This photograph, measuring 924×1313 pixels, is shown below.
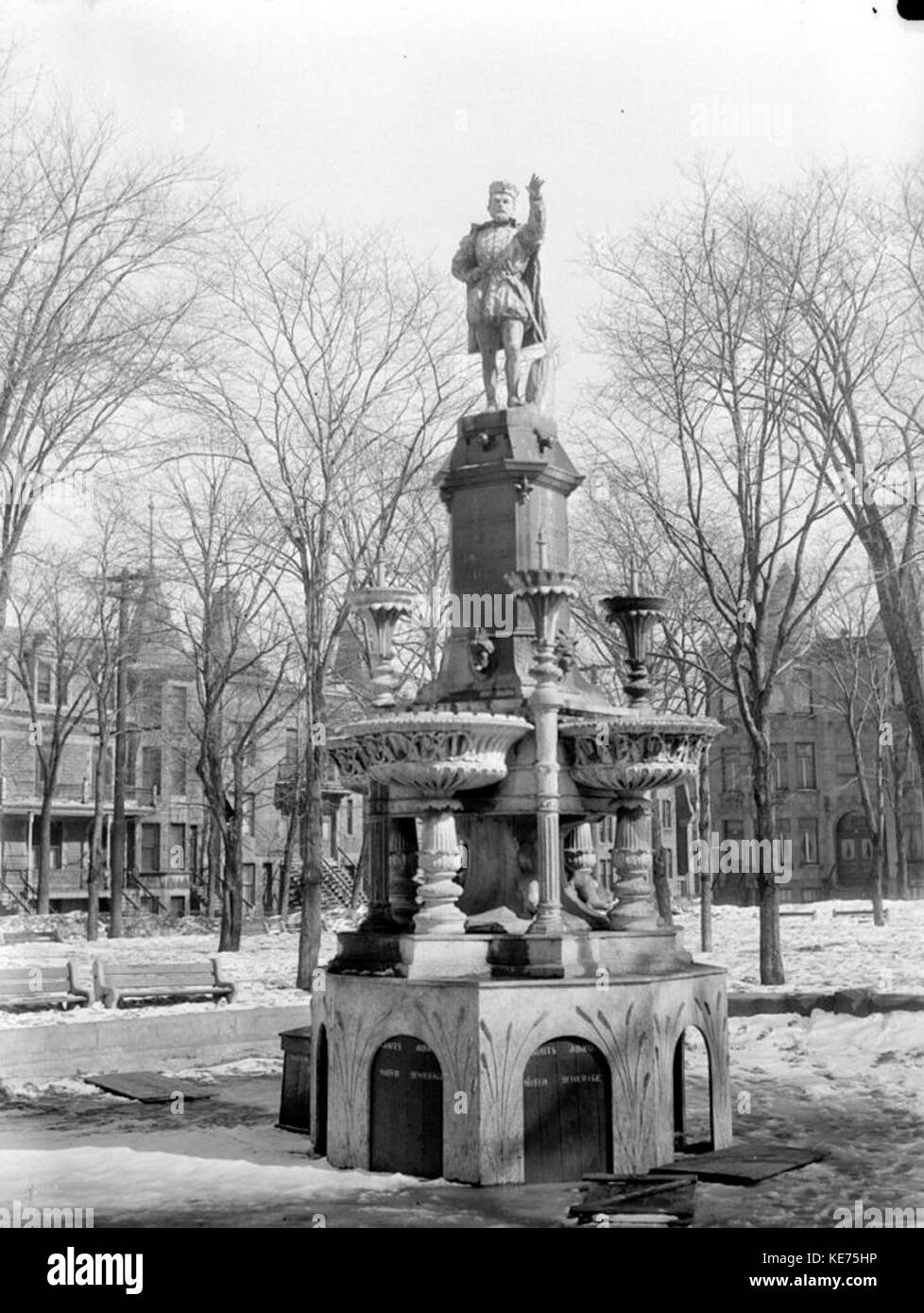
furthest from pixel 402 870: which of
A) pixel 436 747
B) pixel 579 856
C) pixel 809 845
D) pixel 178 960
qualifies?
pixel 809 845

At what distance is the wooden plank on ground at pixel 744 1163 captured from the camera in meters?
9.69

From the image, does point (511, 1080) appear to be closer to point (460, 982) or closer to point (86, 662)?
point (460, 982)

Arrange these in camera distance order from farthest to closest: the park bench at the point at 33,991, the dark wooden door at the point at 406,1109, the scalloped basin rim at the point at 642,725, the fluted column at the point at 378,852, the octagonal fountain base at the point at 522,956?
the park bench at the point at 33,991 → the fluted column at the point at 378,852 → the scalloped basin rim at the point at 642,725 → the octagonal fountain base at the point at 522,956 → the dark wooden door at the point at 406,1109

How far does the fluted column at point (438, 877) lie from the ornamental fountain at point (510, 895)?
0.05 ft

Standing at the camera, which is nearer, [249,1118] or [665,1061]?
[665,1061]

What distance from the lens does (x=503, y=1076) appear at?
31.7ft

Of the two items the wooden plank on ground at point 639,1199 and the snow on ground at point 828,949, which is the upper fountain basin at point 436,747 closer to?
the wooden plank on ground at point 639,1199

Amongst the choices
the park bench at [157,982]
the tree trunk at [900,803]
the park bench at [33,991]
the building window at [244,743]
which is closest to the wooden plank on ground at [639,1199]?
the park bench at [157,982]

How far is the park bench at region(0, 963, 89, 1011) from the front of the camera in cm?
1827

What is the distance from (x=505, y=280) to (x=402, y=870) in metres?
5.43

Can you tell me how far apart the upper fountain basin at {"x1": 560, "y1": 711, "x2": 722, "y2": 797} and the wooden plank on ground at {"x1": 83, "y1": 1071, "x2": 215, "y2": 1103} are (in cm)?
530
